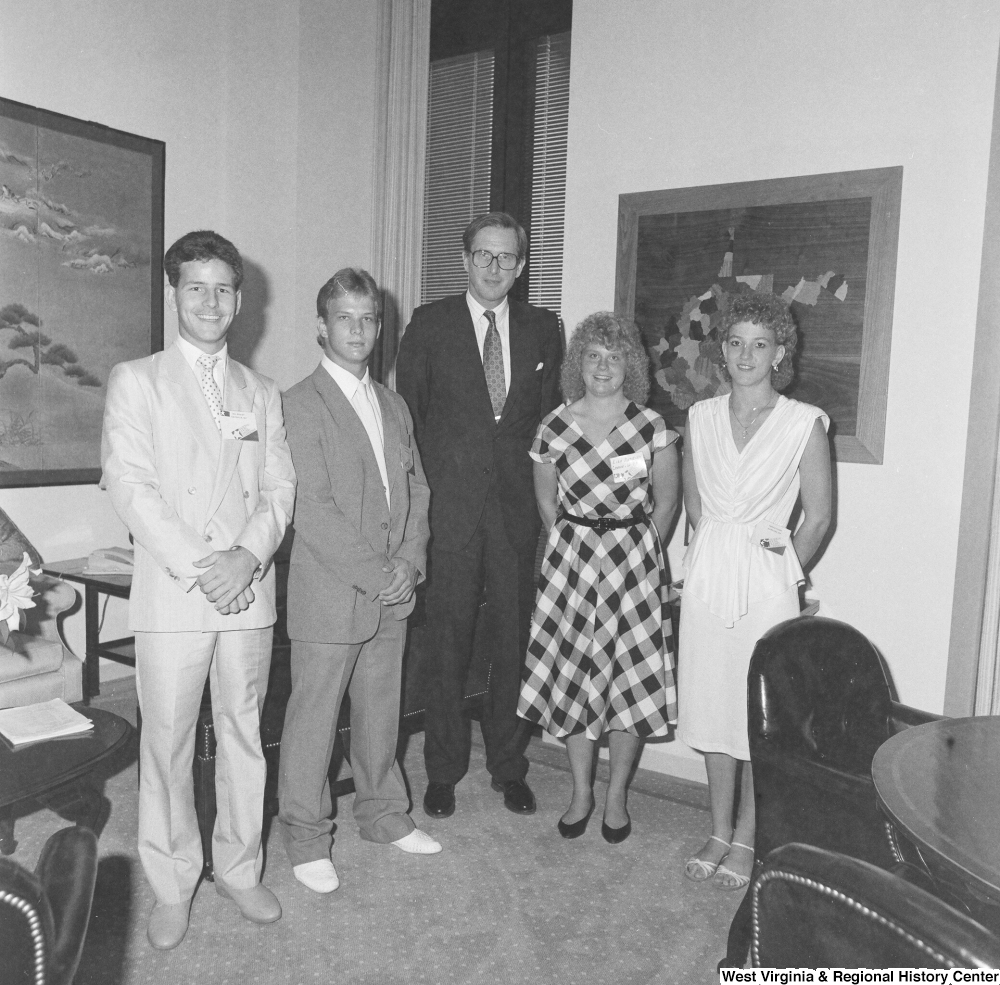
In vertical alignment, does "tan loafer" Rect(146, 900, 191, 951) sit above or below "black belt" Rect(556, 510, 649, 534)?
below

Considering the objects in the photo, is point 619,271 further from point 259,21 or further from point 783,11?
point 259,21

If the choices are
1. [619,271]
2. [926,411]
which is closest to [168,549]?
[619,271]

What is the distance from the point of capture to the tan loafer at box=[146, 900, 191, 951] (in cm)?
236

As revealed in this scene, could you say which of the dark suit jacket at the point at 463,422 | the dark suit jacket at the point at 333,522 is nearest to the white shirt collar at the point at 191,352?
the dark suit jacket at the point at 333,522

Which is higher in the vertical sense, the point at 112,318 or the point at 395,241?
the point at 395,241

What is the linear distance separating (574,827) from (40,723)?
5.39 feet

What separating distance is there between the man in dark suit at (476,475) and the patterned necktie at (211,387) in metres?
0.86

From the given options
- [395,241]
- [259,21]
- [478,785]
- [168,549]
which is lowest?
[478,785]

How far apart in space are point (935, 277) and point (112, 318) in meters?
3.46

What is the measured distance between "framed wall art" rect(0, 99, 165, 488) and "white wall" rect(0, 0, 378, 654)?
0.14 meters

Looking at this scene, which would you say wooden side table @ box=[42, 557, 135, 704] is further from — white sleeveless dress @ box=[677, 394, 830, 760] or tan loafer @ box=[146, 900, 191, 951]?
white sleeveless dress @ box=[677, 394, 830, 760]

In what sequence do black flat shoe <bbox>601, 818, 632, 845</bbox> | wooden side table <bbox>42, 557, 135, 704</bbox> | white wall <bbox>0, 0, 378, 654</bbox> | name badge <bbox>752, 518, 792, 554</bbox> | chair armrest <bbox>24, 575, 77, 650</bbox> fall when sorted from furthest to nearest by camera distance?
white wall <bbox>0, 0, 378, 654</bbox> → wooden side table <bbox>42, 557, 135, 704</bbox> → chair armrest <bbox>24, 575, 77, 650</bbox> → black flat shoe <bbox>601, 818, 632, 845</bbox> → name badge <bbox>752, 518, 792, 554</bbox>

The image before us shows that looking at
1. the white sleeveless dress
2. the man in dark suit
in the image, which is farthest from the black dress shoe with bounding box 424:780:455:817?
the white sleeveless dress

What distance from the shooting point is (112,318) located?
435 cm
